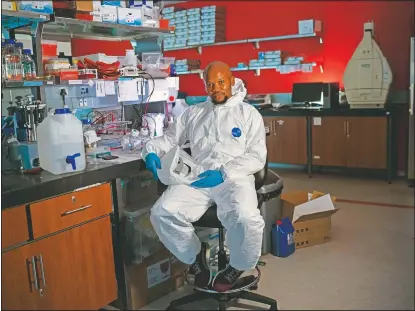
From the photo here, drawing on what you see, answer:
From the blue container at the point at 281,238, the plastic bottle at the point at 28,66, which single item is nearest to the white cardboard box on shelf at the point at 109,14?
the plastic bottle at the point at 28,66

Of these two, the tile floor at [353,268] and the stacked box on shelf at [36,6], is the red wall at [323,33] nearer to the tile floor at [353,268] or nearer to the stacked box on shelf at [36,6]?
the tile floor at [353,268]

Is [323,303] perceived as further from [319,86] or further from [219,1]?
[219,1]

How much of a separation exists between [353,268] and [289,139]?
9.23 feet

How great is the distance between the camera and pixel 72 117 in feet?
5.01

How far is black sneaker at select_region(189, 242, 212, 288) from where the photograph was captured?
1.39 m

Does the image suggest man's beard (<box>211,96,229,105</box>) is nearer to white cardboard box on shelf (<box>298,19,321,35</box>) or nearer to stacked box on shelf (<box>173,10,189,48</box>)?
white cardboard box on shelf (<box>298,19,321,35</box>)

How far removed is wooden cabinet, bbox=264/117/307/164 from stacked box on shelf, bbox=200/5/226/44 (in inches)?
64.1

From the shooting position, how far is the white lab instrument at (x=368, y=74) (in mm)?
4719

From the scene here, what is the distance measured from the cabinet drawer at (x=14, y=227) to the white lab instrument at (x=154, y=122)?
2.05 feet

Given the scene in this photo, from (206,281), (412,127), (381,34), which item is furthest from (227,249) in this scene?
(381,34)

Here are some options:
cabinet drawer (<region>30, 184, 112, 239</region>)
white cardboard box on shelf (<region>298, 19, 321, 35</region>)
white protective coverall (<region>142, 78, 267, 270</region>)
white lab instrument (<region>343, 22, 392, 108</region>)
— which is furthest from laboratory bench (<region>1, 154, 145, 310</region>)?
white cardboard box on shelf (<region>298, 19, 321, 35</region>)

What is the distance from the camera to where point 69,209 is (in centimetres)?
180

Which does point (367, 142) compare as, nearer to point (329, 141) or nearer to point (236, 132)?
point (329, 141)

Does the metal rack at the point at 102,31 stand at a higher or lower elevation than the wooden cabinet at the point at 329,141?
higher
